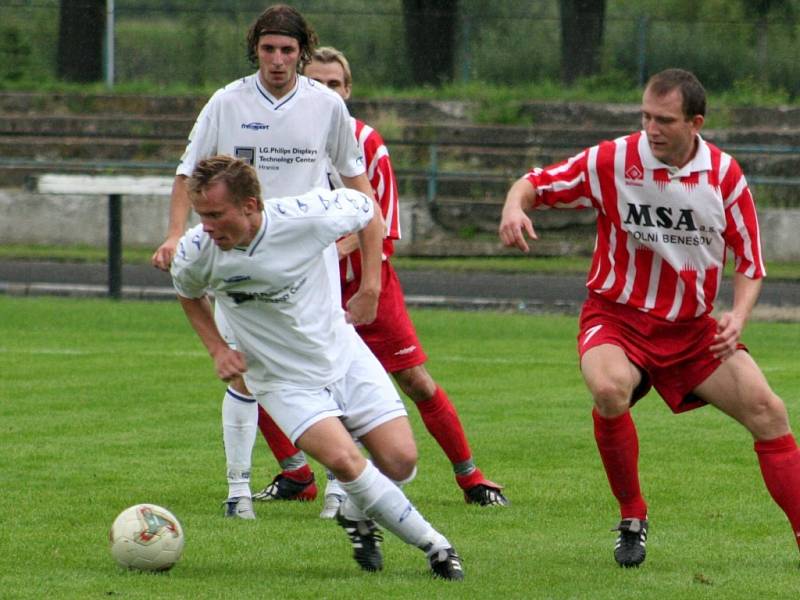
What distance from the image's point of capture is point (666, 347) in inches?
235

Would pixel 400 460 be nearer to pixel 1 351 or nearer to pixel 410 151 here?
pixel 1 351

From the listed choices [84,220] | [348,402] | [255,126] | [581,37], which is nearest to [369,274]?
[348,402]

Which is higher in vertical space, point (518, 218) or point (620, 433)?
point (518, 218)

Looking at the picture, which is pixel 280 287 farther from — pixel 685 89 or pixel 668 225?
pixel 685 89

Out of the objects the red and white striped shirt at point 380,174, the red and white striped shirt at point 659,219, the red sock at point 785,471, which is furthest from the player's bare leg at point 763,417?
the red and white striped shirt at point 380,174

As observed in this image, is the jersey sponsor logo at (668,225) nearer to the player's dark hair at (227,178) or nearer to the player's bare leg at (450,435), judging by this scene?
the player's dark hair at (227,178)

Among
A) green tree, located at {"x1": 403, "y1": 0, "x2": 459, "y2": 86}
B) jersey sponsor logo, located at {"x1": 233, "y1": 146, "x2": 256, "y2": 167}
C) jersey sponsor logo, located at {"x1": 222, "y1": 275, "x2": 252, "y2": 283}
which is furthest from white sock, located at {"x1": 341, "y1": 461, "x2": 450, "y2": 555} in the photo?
green tree, located at {"x1": 403, "y1": 0, "x2": 459, "y2": 86}

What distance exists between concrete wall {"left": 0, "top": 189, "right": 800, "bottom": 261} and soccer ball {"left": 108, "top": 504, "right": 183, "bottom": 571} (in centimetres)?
1727

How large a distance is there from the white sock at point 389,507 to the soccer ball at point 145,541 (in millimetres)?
706

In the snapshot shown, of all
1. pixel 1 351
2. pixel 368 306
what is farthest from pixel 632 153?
pixel 1 351

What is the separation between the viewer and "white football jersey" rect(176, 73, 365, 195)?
6.60 metres

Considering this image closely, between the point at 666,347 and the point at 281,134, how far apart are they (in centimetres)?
182

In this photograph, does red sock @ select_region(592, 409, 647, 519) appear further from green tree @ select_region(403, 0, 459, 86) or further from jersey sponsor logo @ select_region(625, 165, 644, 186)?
green tree @ select_region(403, 0, 459, 86)

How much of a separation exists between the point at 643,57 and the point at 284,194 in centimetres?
2102
